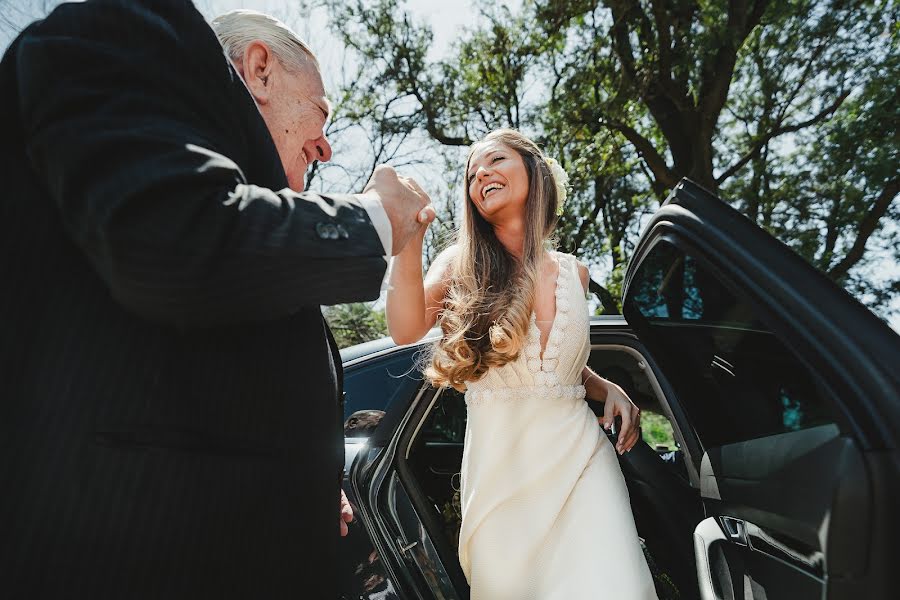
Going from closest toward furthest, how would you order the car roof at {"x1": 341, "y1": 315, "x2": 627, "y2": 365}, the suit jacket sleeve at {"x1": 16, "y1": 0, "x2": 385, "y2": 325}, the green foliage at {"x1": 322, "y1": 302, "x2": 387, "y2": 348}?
the suit jacket sleeve at {"x1": 16, "y1": 0, "x2": 385, "y2": 325} < the car roof at {"x1": 341, "y1": 315, "x2": 627, "y2": 365} < the green foliage at {"x1": 322, "y1": 302, "x2": 387, "y2": 348}

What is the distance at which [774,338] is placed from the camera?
3.79 ft

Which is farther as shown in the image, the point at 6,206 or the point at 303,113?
the point at 303,113

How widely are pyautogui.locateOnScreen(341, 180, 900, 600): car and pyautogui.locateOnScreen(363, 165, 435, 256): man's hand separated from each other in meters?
0.66

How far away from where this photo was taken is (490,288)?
6.53 feet

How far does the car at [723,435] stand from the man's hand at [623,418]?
23cm

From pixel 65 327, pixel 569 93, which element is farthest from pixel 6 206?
pixel 569 93

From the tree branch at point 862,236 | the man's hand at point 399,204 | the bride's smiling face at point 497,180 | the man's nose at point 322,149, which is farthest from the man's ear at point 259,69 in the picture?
the tree branch at point 862,236

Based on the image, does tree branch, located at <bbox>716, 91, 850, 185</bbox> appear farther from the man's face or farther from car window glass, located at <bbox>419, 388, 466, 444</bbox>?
the man's face

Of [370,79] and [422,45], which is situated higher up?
[422,45]

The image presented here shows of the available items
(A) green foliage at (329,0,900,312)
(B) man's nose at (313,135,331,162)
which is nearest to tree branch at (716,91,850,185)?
(A) green foliage at (329,0,900,312)

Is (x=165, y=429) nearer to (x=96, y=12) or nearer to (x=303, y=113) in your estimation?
(x=96, y=12)

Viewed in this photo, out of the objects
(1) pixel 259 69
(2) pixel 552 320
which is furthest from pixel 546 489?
(1) pixel 259 69

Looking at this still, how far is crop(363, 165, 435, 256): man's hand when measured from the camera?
0.96 meters

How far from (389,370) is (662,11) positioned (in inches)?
320
